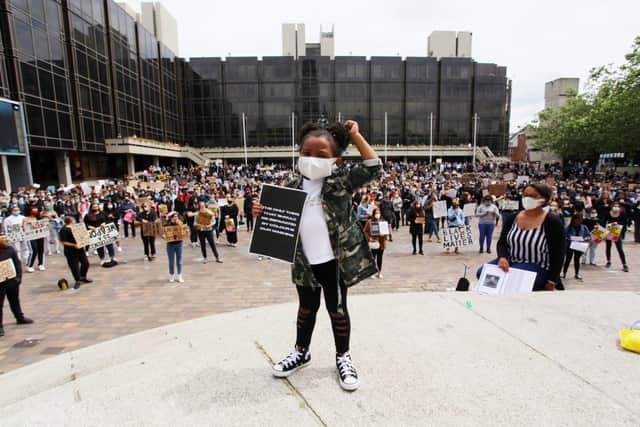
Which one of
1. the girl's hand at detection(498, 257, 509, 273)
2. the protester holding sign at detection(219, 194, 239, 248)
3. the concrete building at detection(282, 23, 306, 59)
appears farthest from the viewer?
the concrete building at detection(282, 23, 306, 59)

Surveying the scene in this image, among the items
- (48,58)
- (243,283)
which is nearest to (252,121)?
(48,58)

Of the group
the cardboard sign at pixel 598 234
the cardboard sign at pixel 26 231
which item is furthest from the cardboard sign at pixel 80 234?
the cardboard sign at pixel 598 234

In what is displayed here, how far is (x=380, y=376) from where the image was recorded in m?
2.37

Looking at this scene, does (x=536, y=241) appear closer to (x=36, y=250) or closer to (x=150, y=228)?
(x=150, y=228)

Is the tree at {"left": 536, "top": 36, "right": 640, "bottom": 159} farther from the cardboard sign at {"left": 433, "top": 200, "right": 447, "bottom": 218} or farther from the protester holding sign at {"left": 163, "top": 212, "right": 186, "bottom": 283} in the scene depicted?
the protester holding sign at {"left": 163, "top": 212, "right": 186, "bottom": 283}

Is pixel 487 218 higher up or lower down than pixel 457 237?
higher up

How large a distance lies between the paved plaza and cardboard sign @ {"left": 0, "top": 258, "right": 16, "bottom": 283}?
2.92ft

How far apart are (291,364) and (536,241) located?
286 cm

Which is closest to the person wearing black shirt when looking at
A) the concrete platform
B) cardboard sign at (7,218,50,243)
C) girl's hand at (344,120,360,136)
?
cardboard sign at (7,218,50,243)

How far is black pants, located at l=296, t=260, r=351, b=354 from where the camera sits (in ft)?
7.56

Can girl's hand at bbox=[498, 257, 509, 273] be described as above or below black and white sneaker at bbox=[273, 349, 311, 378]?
above

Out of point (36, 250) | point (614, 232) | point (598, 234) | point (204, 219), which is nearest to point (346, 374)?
point (204, 219)

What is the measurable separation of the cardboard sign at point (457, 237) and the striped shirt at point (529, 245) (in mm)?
6864

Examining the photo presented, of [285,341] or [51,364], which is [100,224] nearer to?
[51,364]
